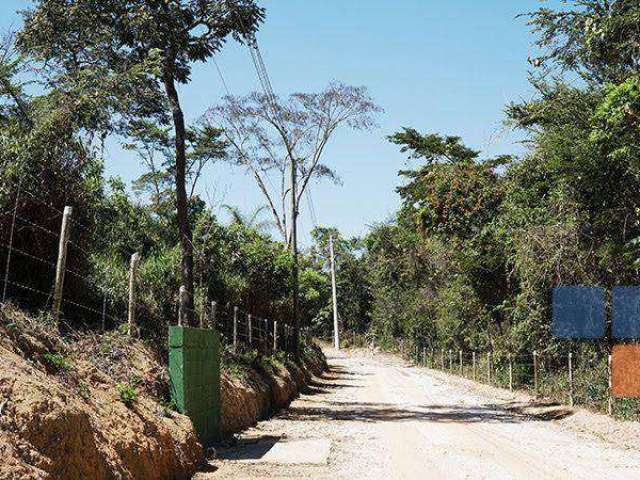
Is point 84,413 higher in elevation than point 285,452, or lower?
higher

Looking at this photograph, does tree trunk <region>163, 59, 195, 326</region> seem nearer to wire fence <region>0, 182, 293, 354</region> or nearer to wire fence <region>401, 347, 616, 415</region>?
wire fence <region>0, 182, 293, 354</region>

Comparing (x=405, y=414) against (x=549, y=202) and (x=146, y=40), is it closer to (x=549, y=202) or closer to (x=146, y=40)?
(x=549, y=202)

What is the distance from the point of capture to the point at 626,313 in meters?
18.9

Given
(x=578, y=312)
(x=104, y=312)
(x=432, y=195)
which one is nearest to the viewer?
(x=104, y=312)

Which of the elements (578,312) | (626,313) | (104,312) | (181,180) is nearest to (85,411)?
(104,312)

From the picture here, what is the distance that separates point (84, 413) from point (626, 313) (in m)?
15.3

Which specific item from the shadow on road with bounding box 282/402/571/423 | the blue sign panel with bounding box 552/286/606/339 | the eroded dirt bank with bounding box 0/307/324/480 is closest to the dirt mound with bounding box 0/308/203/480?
the eroded dirt bank with bounding box 0/307/324/480

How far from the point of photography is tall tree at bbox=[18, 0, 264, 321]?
16.5 metres

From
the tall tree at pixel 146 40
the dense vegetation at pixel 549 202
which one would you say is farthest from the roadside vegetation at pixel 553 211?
the tall tree at pixel 146 40

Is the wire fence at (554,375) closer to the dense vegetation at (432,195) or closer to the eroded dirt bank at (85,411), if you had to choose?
the dense vegetation at (432,195)

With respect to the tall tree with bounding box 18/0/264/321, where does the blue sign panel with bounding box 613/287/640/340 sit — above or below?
below

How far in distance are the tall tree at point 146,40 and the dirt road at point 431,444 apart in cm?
481

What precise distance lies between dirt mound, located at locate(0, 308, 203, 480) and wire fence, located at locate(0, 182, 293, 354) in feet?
2.66

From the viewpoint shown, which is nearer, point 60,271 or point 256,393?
point 60,271
